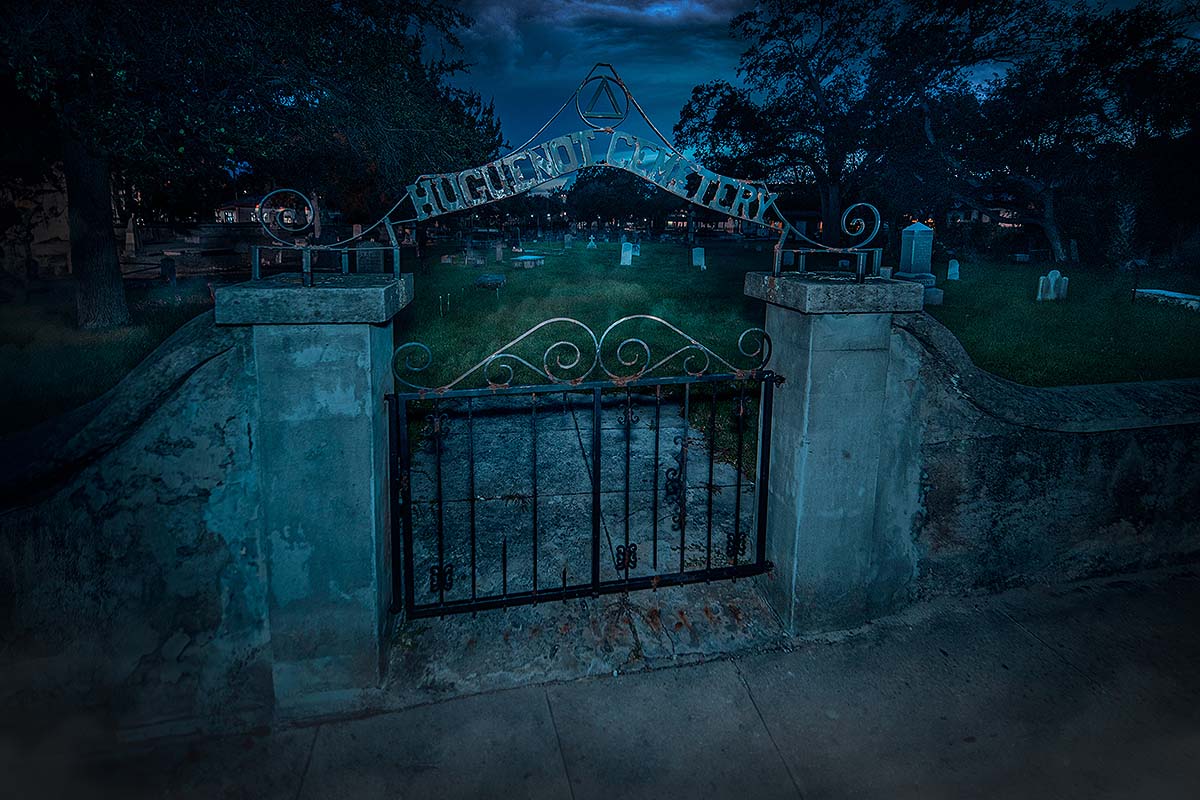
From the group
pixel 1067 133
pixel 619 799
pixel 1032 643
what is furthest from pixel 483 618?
pixel 1067 133

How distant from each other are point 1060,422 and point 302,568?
443 centimetres

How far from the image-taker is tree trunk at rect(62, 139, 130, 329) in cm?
1377

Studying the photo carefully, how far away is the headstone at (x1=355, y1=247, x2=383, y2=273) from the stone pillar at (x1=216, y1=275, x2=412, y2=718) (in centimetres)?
18

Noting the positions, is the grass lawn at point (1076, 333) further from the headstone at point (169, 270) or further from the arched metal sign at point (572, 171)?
the headstone at point (169, 270)

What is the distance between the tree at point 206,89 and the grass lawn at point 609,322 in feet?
10.4

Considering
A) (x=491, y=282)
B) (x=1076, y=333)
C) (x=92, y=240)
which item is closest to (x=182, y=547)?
(x=92, y=240)

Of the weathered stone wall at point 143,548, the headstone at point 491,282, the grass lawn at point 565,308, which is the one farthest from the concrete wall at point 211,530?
the headstone at point 491,282

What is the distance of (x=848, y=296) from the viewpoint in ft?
11.4

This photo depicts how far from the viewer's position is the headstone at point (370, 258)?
3184 mm

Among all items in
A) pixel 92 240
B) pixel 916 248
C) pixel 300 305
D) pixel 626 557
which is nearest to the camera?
pixel 300 305

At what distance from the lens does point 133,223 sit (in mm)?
30672

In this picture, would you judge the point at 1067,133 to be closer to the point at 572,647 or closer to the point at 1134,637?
the point at 1134,637

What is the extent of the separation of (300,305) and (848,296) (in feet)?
9.02

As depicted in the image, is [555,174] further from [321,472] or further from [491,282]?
[491,282]
